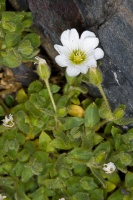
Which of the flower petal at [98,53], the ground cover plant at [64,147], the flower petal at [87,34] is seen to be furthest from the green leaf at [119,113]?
the flower petal at [87,34]

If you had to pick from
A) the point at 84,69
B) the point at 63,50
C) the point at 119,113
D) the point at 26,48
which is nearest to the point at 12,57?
the point at 26,48

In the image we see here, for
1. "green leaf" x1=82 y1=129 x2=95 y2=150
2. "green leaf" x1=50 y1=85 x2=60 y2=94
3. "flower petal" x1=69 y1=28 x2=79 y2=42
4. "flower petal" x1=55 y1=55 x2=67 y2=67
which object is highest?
"flower petal" x1=69 y1=28 x2=79 y2=42

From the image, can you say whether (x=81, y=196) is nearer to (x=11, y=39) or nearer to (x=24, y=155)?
(x=24, y=155)

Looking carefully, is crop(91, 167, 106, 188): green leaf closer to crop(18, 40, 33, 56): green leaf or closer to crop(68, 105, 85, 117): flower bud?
crop(68, 105, 85, 117): flower bud

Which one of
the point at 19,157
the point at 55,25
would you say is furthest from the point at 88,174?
the point at 55,25

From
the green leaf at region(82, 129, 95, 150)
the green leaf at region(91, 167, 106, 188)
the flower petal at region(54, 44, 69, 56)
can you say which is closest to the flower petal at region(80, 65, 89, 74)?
the flower petal at region(54, 44, 69, 56)

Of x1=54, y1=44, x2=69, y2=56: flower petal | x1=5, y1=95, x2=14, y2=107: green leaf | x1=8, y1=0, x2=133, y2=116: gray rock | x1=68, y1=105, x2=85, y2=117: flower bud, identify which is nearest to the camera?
x1=8, y1=0, x2=133, y2=116: gray rock

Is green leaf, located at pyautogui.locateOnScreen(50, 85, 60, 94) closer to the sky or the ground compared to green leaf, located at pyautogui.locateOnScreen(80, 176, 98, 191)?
closer to the sky
